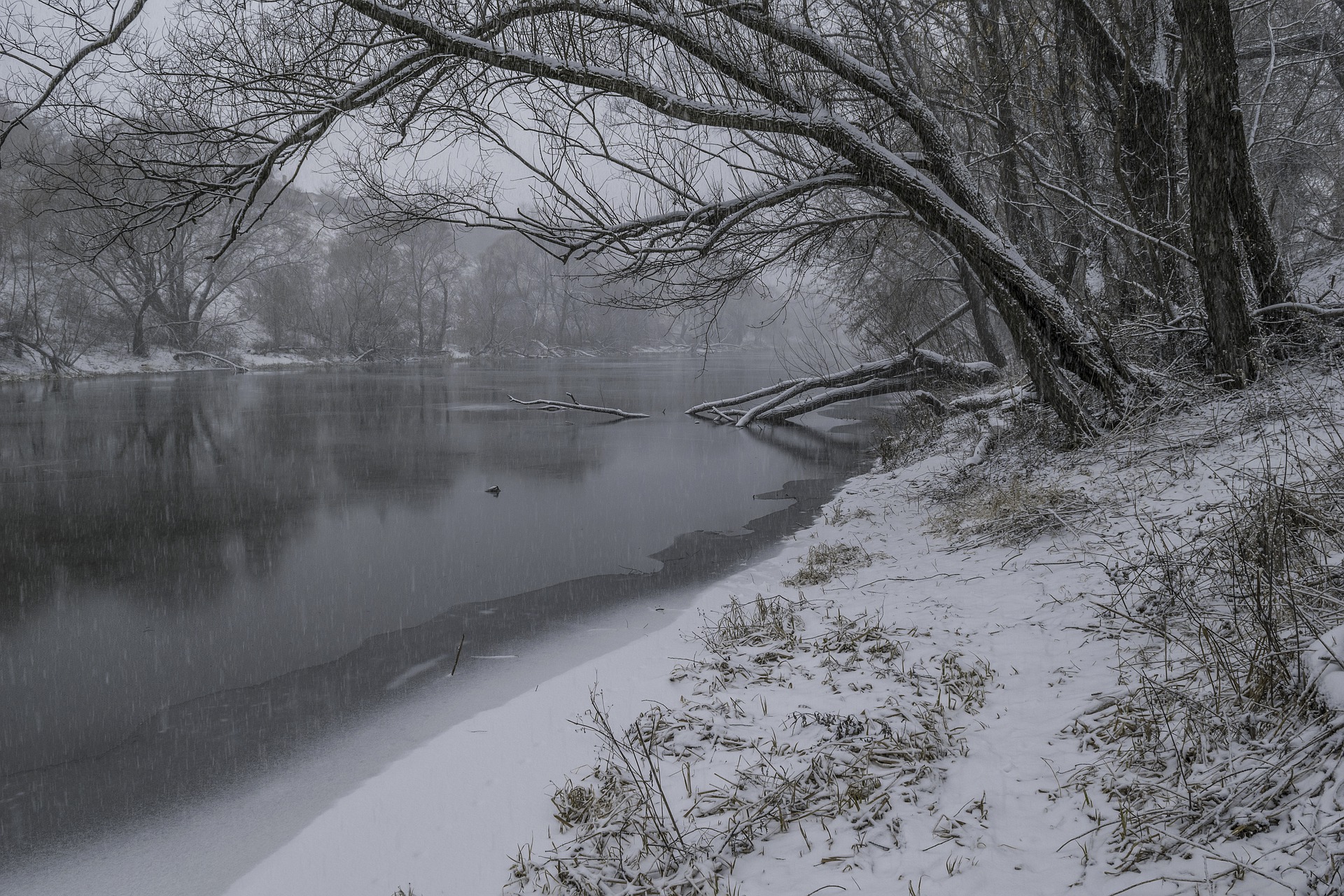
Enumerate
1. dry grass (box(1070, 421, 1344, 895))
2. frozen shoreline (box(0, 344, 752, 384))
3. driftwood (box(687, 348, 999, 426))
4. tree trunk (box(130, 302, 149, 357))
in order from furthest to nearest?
tree trunk (box(130, 302, 149, 357))
frozen shoreline (box(0, 344, 752, 384))
driftwood (box(687, 348, 999, 426))
dry grass (box(1070, 421, 1344, 895))

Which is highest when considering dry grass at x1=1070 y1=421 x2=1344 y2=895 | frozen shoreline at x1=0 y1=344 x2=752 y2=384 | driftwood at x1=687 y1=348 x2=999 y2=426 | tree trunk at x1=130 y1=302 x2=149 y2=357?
tree trunk at x1=130 y1=302 x2=149 y2=357

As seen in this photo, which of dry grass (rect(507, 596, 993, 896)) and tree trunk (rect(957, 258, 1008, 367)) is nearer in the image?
dry grass (rect(507, 596, 993, 896))

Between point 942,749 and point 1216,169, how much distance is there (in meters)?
5.81

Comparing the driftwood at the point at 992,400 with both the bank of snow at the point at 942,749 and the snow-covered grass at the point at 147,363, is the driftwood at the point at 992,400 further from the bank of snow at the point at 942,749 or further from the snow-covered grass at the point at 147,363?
the snow-covered grass at the point at 147,363

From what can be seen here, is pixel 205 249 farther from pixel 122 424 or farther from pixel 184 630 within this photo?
pixel 184 630

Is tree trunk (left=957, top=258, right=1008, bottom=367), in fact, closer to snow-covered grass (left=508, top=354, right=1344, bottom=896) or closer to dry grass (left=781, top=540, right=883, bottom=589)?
dry grass (left=781, top=540, right=883, bottom=589)

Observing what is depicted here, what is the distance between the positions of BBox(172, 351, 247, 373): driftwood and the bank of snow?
1569 inches

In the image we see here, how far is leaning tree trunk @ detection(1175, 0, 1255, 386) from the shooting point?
6.01m

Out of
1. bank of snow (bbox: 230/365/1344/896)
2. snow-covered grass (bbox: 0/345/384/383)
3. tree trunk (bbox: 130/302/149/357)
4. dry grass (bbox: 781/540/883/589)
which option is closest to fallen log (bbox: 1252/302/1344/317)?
bank of snow (bbox: 230/365/1344/896)

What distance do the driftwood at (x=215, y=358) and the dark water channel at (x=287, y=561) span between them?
20.8m

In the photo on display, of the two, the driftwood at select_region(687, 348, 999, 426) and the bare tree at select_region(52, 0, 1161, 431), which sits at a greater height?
the bare tree at select_region(52, 0, 1161, 431)

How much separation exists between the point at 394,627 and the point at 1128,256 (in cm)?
879

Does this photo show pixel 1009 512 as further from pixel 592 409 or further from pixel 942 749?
pixel 592 409

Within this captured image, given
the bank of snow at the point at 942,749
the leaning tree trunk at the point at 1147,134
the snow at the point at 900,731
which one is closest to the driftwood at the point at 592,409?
the leaning tree trunk at the point at 1147,134
